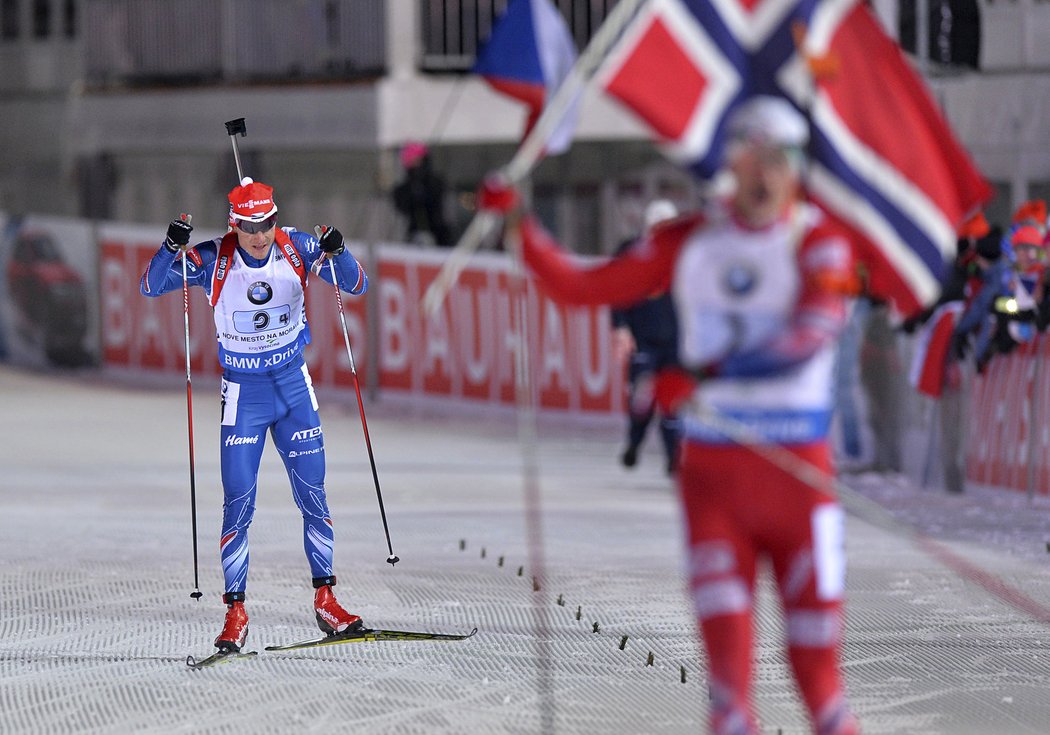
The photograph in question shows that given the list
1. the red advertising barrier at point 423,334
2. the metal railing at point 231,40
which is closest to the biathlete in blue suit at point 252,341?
the red advertising barrier at point 423,334

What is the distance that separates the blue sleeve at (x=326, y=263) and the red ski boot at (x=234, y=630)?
149 centimetres

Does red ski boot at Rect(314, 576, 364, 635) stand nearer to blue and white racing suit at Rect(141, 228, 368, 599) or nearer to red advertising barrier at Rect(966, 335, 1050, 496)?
blue and white racing suit at Rect(141, 228, 368, 599)

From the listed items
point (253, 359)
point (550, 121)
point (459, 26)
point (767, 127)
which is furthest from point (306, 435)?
point (459, 26)

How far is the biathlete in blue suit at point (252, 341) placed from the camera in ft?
28.2

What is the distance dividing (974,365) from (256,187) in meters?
7.44

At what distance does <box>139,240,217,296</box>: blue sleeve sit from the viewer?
8.70m

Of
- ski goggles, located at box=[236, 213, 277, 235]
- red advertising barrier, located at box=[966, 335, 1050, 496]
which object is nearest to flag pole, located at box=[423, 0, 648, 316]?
ski goggles, located at box=[236, 213, 277, 235]

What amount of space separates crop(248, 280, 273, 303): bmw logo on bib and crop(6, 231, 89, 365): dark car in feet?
→ 48.4

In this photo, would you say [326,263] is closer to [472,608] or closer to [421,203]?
[472,608]

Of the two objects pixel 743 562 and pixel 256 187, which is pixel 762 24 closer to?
pixel 743 562

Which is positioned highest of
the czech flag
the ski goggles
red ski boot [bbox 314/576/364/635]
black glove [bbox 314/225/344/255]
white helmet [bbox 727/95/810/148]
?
the czech flag

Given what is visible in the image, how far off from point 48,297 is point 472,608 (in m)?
14.2

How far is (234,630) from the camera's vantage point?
8.67 m

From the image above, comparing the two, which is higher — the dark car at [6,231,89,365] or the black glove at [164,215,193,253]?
the black glove at [164,215,193,253]
